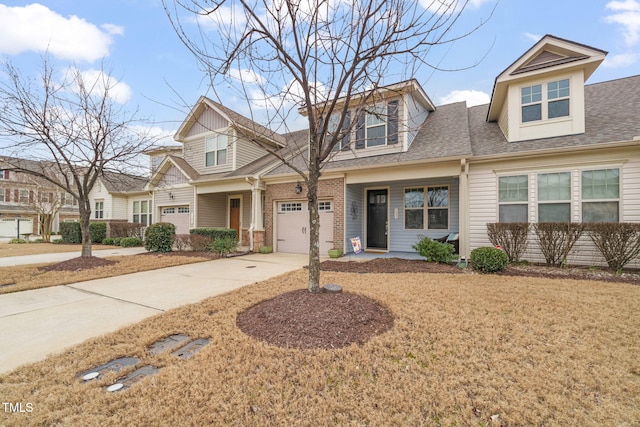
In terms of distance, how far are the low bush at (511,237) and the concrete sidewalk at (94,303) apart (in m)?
5.87

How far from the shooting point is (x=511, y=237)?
7562 mm

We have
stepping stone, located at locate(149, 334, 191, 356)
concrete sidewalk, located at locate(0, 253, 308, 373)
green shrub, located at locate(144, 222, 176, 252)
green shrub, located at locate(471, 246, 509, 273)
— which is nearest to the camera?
stepping stone, located at locate(149, 334, 191, 356)

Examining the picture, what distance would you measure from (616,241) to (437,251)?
3911 mm

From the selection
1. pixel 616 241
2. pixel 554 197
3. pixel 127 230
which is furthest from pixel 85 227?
pixel 616 241

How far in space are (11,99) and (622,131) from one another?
52.8ft

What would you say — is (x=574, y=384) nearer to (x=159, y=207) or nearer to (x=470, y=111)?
(x=470, y=111)

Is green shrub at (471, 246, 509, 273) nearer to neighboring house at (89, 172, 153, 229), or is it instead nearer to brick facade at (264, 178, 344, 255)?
brick facade at (264, 178, 344, 255)

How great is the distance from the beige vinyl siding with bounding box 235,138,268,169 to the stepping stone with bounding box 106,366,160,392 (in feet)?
36.5

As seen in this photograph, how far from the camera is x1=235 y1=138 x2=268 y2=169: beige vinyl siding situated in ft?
42.5

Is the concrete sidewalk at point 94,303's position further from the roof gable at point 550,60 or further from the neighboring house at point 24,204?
the neighboring house at point 24,204

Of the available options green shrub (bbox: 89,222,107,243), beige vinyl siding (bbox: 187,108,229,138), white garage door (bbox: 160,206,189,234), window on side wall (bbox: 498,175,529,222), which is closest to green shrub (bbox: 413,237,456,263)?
window on side wall (bbox: 498,175,529,222)

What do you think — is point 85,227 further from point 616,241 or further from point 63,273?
point 616,241

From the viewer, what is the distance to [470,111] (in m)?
12.0

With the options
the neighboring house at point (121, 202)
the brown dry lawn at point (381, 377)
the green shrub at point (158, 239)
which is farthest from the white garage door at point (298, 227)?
the neighboring house at point (121, 202)
